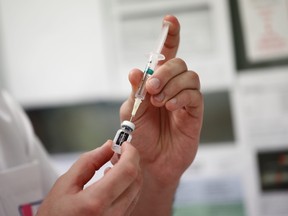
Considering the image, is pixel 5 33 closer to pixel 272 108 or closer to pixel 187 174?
pixel 187 174

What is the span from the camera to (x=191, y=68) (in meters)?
1.34

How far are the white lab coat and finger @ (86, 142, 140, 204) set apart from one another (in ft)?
1.17

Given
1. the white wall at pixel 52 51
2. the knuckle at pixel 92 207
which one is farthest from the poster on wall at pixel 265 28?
the knuckle at pixel 92 207

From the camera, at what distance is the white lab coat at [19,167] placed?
808 millimetres

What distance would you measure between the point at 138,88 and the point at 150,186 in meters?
0.25

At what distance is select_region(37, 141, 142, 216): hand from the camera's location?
0.51 m

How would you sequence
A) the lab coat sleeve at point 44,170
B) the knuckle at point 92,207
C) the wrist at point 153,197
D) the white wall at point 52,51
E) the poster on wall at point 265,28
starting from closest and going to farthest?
the knuckle at point 92,207 → the wrist at point 153,197 → the lab coat sleeve at point 44,170 → the poster on wall at point 265,28 → the white wall at point 52,51

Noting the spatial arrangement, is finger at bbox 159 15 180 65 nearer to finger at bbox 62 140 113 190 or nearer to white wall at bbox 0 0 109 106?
finger at bbox 62 140 113 190

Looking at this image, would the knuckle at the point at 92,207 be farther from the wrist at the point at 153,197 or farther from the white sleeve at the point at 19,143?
the white sleeve at the point at 19,143

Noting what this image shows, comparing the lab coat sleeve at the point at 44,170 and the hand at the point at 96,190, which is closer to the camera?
the hand at the point at 96,190

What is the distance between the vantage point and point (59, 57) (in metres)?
1.46

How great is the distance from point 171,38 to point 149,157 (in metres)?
0.27

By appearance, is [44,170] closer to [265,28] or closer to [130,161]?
[130,161]

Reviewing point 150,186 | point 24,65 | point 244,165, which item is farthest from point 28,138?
point 244,165
